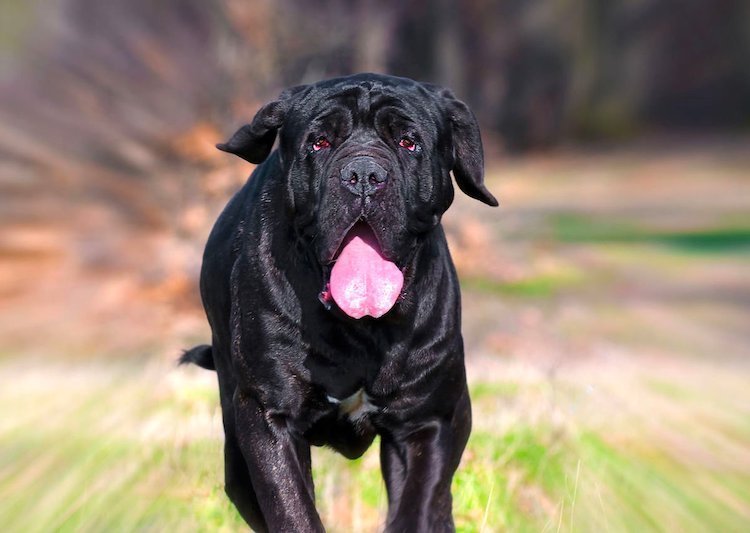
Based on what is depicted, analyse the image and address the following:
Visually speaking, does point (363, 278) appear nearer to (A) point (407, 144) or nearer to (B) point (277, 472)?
(A) point (407, 144)

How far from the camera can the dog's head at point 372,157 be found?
3369 mm

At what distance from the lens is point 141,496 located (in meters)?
5.46

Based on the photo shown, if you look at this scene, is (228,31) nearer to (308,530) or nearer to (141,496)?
(141,496)

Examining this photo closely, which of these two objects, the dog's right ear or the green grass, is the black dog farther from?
the green grass

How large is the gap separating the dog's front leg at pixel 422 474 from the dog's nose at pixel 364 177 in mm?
759

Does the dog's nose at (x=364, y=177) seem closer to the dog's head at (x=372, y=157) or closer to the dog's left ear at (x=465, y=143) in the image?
the dog's head at (x=372, y=157)

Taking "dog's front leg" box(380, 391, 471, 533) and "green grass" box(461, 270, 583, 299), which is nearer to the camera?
"dog's front leg" box(380, 391, 471, 533)

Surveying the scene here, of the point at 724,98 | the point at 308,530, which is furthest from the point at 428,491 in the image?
the point at 724,98

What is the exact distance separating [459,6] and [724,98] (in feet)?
19.9

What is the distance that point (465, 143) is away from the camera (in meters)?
3.73

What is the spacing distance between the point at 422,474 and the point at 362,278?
634 millimetres

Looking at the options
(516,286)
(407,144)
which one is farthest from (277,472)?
(516,286)

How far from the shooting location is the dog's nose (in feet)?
10.9

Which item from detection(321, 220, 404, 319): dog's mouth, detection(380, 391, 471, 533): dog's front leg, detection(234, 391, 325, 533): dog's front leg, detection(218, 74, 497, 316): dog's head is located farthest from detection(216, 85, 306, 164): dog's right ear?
detection(380, 391, 471, 533): dog's front leg
